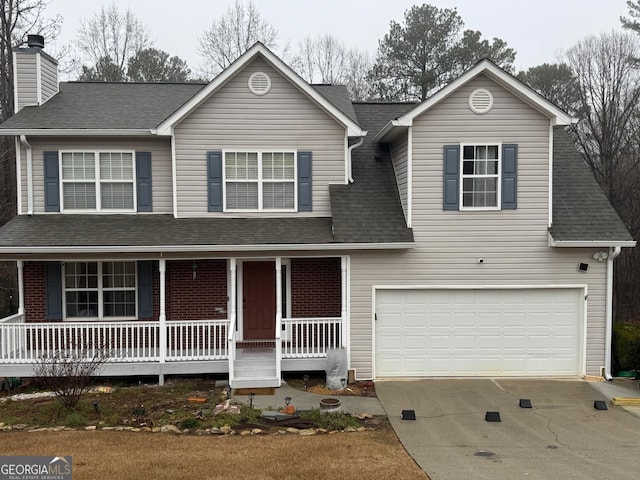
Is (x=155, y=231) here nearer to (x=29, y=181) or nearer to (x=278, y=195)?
(x=278, y=195)

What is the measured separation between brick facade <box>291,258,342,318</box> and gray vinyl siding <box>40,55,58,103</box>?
25.3 feet

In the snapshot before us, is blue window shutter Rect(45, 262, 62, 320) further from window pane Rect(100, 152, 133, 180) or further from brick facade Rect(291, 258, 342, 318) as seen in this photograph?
brick facade Rect(291, 258, 342, 318)

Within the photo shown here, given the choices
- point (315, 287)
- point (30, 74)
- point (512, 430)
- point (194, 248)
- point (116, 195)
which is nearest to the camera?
point (512, 430)

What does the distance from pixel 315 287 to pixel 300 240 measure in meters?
1.66

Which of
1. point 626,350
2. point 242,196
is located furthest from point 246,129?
point 626,350

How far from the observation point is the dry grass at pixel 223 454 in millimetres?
7223

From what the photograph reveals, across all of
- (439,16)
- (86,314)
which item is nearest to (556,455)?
(86,314)

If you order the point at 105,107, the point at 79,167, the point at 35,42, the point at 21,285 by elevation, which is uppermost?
Answer: the point at 35,42

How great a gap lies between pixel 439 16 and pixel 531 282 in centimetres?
2369

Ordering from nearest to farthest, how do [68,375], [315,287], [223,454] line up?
[223,454] < [68,375] < [315,287]

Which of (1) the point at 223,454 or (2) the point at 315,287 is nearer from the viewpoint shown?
(1) the point at 223,454

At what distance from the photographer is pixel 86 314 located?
13.1 m

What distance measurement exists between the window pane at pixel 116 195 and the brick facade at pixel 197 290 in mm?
1753

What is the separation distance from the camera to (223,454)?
7895mm
